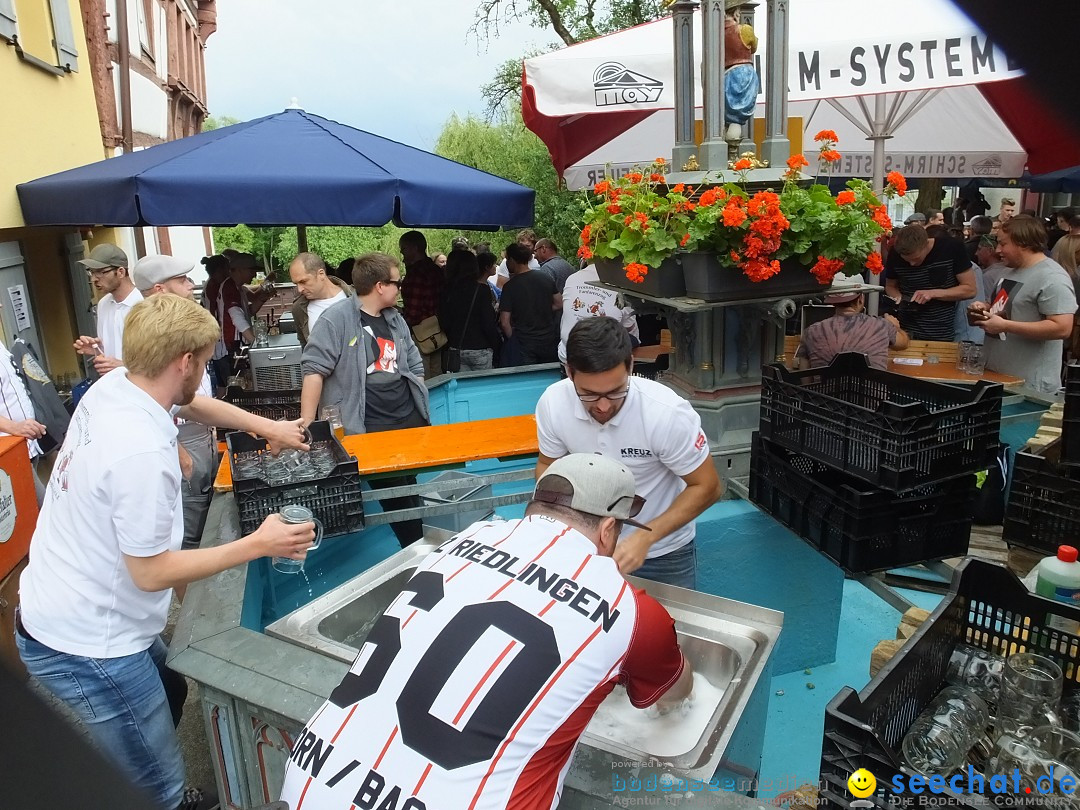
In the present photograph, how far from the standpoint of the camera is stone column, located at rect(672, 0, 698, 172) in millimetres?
3947

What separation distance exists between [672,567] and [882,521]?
2.73ft

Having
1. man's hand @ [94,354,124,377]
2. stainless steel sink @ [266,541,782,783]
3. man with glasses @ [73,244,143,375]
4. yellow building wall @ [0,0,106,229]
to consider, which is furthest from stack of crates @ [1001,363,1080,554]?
yellow building wall @ [0,0,106,229]

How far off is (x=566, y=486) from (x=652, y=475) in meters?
1.10

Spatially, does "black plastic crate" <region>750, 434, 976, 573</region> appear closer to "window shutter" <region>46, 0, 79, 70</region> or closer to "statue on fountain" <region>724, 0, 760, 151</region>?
"statue on fountain" <region>724, 0, 760, 151</region>

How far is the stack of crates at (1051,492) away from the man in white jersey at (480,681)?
1.63 m

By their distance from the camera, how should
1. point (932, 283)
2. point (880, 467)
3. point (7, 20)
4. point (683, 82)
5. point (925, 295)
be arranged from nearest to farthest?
point (880, 467), point (683, 82), point (925, 295), point (932, 283), point (7, 20)

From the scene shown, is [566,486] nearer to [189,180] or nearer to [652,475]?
[652,475]

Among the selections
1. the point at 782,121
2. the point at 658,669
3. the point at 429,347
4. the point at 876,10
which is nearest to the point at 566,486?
the point at 658,669

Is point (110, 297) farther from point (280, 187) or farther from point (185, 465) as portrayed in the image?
point (185, 465)

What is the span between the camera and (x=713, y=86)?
3828 millimetres

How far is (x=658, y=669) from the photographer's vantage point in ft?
6.22

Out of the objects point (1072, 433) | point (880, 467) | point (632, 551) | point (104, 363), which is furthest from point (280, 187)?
point (1072, 433)

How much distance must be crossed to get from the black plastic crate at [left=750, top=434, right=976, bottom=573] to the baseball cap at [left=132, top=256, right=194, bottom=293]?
379cm

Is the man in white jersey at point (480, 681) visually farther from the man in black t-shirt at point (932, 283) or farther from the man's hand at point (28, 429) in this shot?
the man in black t-shirt at point (932, 283)
